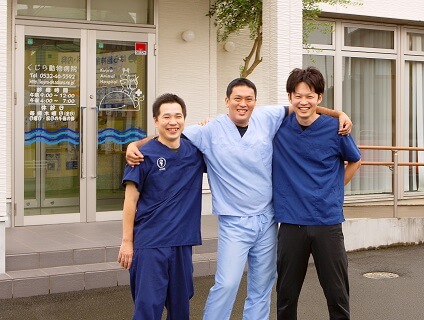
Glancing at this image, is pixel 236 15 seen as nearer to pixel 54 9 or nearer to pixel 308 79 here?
pixel 54 9

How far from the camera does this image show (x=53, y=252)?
7426mm

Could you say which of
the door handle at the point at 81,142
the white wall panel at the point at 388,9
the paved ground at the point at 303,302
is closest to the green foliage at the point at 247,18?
the white wall panel at the point at 388,9

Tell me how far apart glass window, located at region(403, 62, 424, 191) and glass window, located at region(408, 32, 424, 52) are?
28cm

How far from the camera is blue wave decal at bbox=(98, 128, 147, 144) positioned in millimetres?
9852

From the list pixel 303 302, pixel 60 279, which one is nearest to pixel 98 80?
pixel 60 279

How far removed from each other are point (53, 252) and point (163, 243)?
11.5 ft

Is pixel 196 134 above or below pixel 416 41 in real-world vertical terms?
below

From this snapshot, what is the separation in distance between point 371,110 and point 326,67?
4.33 feet

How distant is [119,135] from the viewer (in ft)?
32.8

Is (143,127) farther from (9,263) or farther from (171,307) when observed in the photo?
(171,307)

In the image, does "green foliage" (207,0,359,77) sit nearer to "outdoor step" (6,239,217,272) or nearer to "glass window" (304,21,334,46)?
"glass window" (304,21,334,46)

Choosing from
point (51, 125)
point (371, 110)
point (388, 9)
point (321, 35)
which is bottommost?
point (51, 125)

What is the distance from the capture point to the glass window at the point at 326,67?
12094mm

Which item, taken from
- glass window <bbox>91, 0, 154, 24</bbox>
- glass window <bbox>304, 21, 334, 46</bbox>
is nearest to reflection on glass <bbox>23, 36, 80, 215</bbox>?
glass window <bbox>91, 0, 154, 24</bbox>
